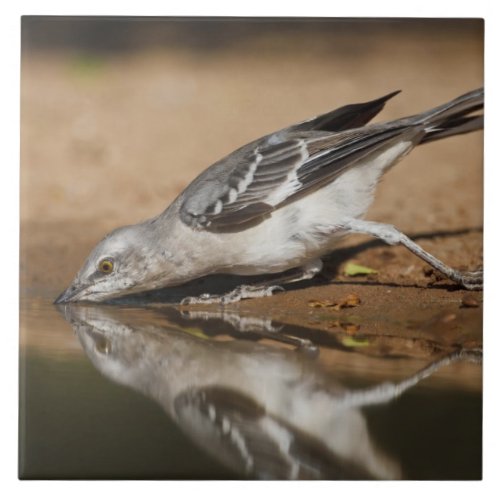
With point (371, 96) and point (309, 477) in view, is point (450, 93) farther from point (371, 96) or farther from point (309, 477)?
point (309, 477)

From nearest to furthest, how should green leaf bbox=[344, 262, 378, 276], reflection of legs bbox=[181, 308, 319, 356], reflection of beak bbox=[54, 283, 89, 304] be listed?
1. reflection of legs bbox=[181, 308, 319, 356]
2. reflection of beak bbox=[54, 283, 89, 304]
3. green leaf bbox=[344, 262, 378, 276]

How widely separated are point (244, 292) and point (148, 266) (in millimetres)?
435

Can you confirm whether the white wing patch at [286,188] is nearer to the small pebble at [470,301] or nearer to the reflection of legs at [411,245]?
the reflection of legs at [411,245]

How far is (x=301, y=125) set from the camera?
358 centimetres

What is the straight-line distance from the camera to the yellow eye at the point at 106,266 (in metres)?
3.55

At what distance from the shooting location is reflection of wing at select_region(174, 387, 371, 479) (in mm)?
2998

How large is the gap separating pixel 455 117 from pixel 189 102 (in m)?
1.15

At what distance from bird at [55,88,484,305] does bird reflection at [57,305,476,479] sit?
418 millimetres

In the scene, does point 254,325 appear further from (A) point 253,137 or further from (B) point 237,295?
(A) point 253,137

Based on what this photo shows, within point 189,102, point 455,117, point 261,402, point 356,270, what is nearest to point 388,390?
point 261,402

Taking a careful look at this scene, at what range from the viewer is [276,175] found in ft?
11.3

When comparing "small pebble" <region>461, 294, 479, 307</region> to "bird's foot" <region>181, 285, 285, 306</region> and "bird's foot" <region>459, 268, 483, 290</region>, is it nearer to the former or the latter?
"bird's foot" <region>459, 268, 483, 290</region>

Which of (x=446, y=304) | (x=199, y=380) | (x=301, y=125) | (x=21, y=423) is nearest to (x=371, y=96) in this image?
(x=301, y=125)

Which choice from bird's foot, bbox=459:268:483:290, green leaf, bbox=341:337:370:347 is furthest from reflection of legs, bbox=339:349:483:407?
bird's foot, bbox=459:268:483:290
